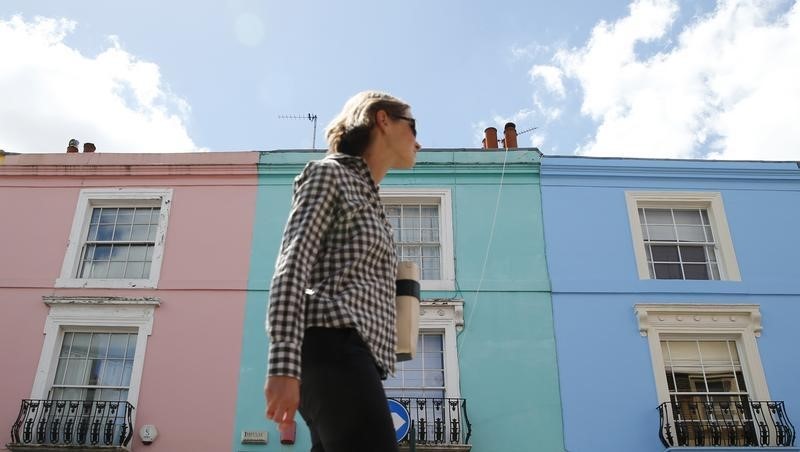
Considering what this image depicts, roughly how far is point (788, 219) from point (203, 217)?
8.96 metres

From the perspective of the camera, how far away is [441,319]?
9633mm

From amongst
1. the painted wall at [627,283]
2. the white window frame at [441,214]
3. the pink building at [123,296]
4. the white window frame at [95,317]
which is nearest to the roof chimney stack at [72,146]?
the pink building at [123,296]

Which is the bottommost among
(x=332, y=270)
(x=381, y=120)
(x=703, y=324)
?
(x=332, y=270)

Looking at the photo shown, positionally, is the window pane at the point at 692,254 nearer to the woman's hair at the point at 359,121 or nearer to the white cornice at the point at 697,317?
the white cornice at the point at 697,317

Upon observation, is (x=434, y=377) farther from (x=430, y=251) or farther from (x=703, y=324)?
(x=703, y=324)

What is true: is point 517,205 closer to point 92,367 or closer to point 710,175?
point 710,175

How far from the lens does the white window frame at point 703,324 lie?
9.54 metres

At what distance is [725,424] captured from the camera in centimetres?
909

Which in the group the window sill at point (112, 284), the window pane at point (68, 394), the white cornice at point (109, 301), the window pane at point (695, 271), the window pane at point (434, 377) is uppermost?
the window pane at point (695, 271)

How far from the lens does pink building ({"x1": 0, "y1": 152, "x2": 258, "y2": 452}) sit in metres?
9.27

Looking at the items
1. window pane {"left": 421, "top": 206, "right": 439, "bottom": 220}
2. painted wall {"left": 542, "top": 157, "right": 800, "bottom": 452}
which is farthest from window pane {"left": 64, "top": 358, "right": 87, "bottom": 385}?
painted wall {"left": 542, "top": 157, "right": 800, "bottom": 452}

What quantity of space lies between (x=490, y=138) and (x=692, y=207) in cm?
348

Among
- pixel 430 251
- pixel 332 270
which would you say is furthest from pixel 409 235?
pixel 332 270

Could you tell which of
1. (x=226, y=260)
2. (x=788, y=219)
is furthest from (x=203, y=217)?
(x=788, y=219)
